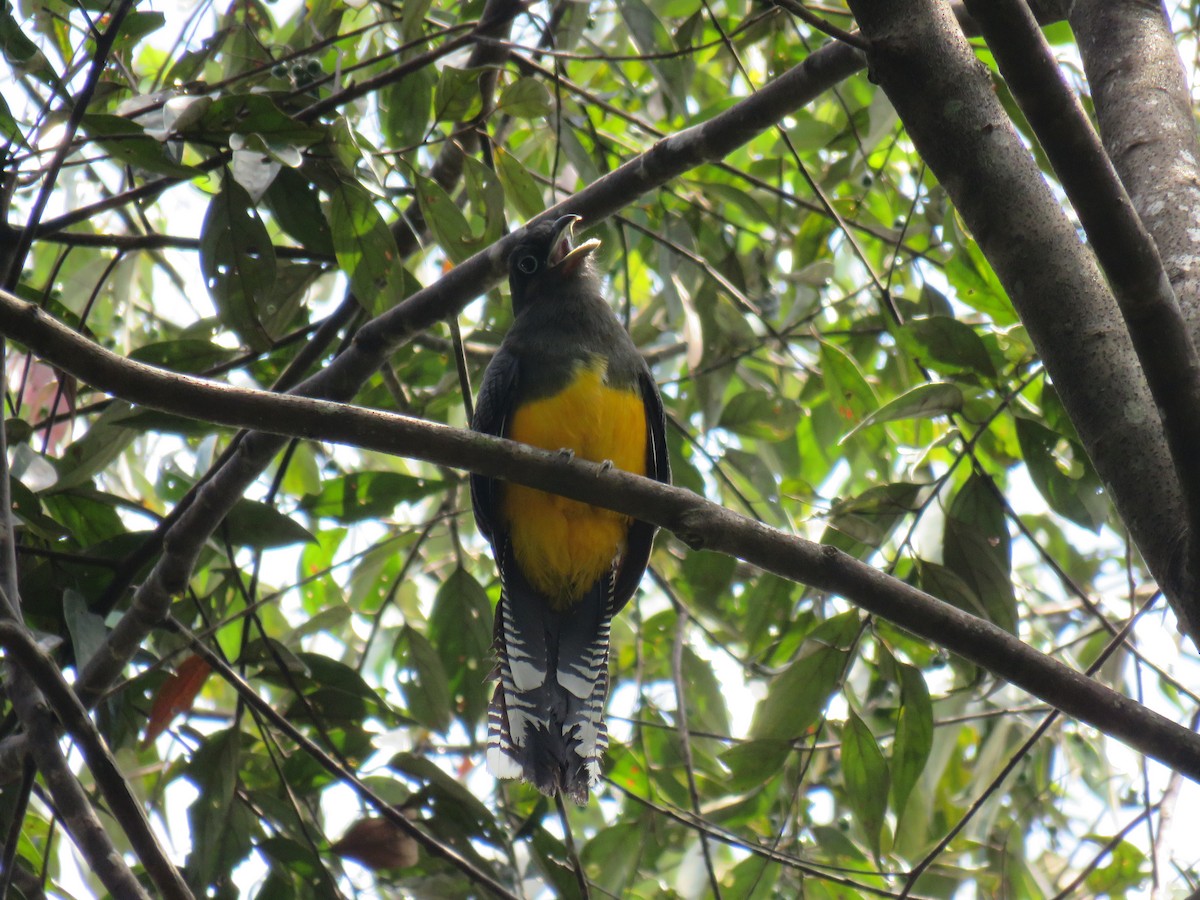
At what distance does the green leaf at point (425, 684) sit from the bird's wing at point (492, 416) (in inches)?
18.3

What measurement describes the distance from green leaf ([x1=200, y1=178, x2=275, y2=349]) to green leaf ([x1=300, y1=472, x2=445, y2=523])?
68 cm

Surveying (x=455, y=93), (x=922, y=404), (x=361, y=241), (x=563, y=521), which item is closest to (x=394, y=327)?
(x=361, y=241)

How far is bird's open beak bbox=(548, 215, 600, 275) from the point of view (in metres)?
4.34

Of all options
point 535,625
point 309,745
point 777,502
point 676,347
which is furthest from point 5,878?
point 676,347

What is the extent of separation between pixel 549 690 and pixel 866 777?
120cm

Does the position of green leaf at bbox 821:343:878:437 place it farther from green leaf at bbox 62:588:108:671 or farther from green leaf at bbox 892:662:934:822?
green leaf at bbox 62:588:108:671

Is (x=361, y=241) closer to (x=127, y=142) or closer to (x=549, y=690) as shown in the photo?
(x=127, y=142)

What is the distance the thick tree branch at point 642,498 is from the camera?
6.97 ft

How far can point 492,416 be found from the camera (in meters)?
4.23

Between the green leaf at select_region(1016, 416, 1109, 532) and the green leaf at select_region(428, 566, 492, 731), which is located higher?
the green leaf at select_region(1016, 416, 1109, 532)

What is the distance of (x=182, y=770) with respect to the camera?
3.70 m

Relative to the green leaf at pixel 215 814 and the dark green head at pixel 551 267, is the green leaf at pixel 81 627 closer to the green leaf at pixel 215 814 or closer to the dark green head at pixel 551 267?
the green leaf at pixel 215 814

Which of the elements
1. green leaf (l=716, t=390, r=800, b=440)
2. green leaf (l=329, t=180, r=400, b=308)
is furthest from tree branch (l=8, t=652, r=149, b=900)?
green leaf (l=716, t=390, r=800, b=440)

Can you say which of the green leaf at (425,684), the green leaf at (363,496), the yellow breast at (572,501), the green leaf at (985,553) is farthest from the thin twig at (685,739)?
the green leaf at (363,496)
